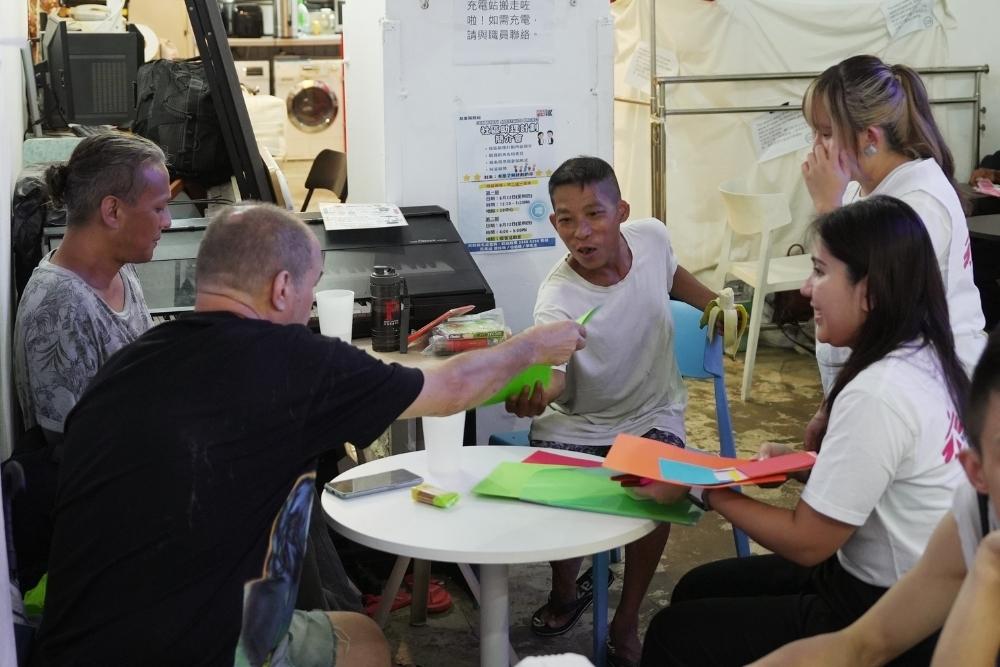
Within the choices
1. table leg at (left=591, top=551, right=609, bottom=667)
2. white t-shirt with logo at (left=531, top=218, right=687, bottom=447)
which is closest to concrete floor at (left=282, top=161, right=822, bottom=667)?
table leg at (left=591, top=551, right=609, bottom=667)

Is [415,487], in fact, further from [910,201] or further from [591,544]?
[910,201]

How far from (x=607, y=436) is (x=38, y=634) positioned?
166 centimetres

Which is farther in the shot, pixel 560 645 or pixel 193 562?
pixel 560 645

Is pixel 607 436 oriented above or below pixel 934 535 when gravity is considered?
below

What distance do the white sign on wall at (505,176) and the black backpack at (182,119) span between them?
110 cm

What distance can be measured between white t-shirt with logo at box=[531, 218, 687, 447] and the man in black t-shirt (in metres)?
1.29

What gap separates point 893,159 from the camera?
9.54 feet

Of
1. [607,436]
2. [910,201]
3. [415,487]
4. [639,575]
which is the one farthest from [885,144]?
[415,487]

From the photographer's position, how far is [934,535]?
1.62 meters

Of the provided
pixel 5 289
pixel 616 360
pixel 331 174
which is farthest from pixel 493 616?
pixel 331 174

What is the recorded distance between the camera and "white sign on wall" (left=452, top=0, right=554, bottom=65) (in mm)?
4094

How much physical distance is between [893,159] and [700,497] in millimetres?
1196

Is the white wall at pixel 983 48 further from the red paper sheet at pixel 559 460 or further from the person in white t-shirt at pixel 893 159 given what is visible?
the red paper sheet at pixel 559 460

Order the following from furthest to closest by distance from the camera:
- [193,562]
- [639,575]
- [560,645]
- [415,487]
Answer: [560,645] < [639,575] < [415,487] < [193,562]
